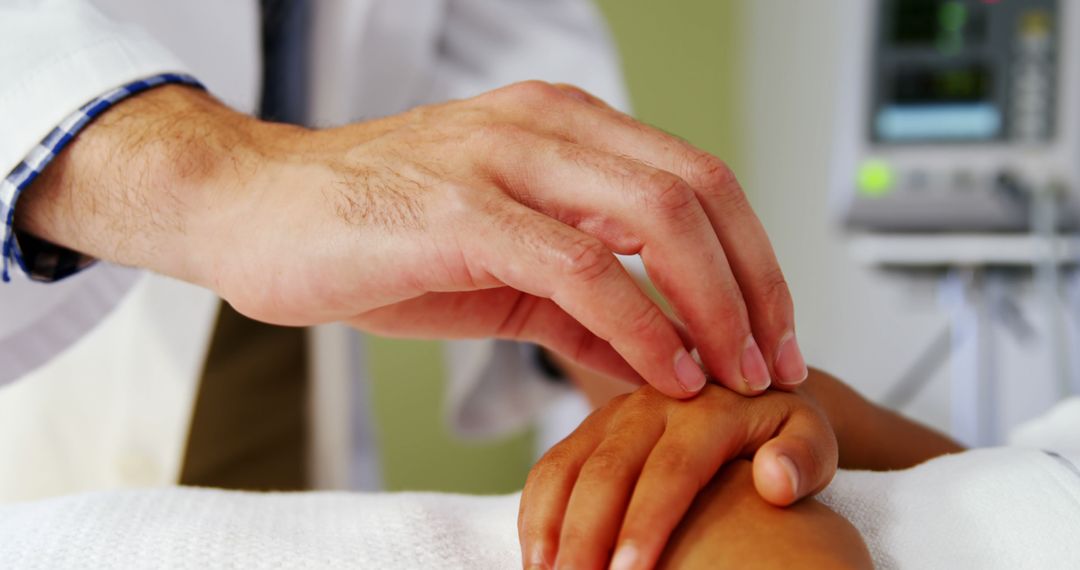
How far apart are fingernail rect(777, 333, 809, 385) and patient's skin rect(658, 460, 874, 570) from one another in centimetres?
9

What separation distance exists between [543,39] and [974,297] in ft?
2.82

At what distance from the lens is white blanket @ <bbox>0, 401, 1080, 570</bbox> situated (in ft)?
1.41

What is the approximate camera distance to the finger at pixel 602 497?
16.0 inches

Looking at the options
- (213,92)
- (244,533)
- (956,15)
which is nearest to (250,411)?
(213,92)

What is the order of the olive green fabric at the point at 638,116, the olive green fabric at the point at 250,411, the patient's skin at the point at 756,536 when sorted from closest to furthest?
the patient's skin at the point at 756,536 → the olive green fabric at the point at 250,411 → the olive green fabric at the point at 638,116

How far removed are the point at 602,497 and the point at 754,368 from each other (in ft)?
0.44

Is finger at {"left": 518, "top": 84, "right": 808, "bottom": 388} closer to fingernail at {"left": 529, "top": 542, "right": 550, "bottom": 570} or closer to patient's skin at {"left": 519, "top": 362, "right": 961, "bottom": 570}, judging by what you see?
patient's skin at {"left": 519, "top": 362, "right": 961, "bottom": 570}

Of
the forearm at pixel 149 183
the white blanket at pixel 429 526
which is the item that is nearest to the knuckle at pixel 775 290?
the white blanket at pixel 429 526

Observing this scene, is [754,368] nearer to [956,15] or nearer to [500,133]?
[500,133]

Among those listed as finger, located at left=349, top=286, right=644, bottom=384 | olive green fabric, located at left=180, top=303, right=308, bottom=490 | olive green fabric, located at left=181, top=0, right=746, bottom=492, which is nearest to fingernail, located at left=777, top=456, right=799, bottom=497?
finger, located at left=349, top=286, right=644, bottom=384

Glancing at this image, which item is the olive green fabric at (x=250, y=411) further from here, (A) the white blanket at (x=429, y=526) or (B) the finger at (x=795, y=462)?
(B) the finger at (x=795, y=462)

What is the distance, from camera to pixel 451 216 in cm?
47

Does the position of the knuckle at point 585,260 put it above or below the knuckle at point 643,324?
above

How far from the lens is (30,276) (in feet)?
2.05
